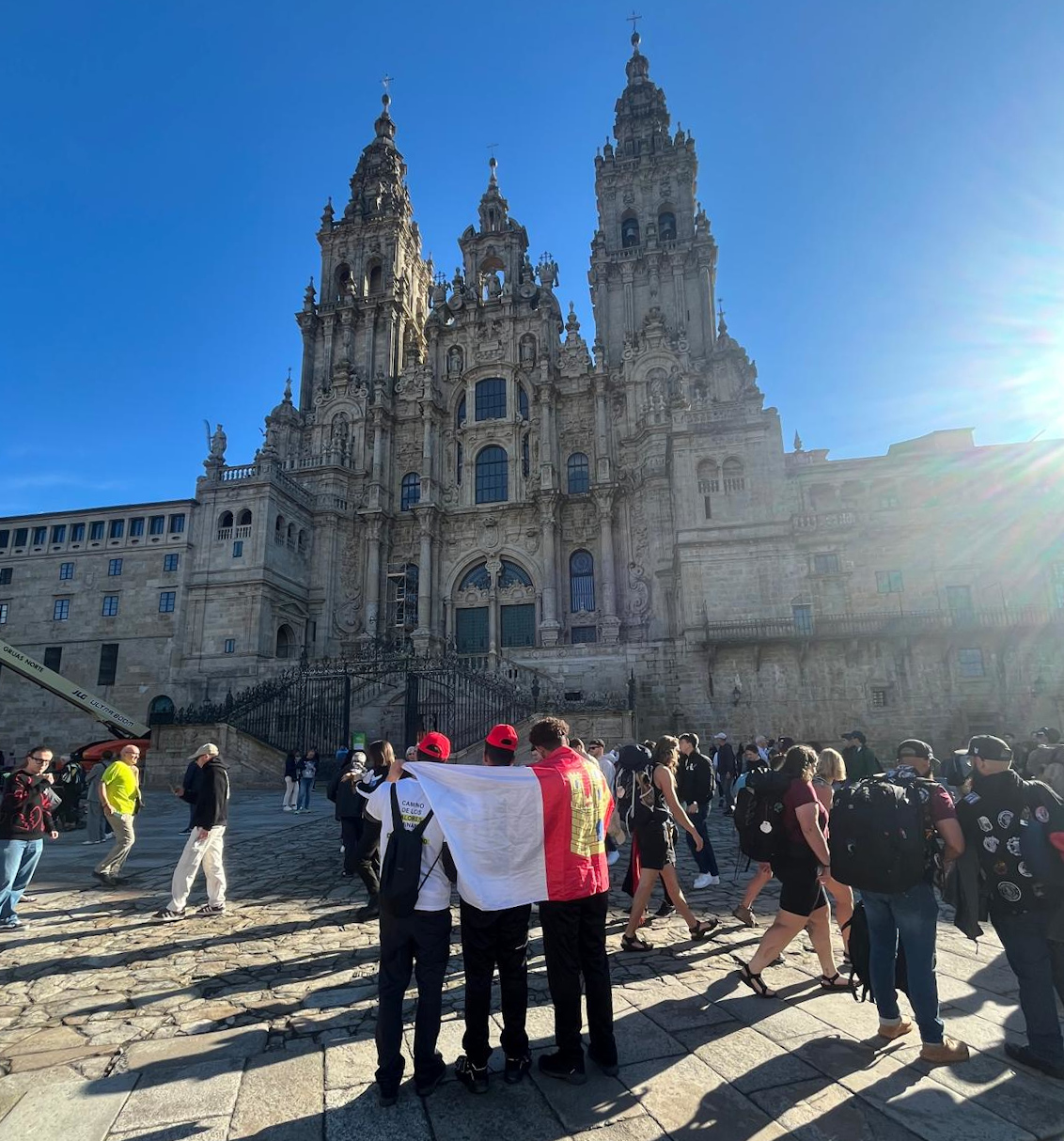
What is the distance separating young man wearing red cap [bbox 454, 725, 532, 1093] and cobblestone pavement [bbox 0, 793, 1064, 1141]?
0.15m

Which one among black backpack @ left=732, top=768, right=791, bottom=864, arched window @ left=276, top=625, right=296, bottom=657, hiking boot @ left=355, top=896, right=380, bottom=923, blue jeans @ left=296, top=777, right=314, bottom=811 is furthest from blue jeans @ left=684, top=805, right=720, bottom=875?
arched window @ left=276, top=625, right=296, bottom=657

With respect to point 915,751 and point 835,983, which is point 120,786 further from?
point 915,751

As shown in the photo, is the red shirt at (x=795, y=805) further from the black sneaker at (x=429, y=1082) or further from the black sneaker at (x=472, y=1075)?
the black sneaker at (x=429, y=1082)

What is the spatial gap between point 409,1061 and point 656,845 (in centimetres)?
291

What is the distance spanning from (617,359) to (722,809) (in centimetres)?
2603

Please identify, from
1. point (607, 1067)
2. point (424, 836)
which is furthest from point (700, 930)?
point (424, 836)

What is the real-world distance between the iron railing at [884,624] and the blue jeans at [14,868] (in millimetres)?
21210

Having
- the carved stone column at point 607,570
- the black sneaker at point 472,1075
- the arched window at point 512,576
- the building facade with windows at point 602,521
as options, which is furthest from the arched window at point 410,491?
the black sneaker at point 472,1075

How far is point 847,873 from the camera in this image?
164 inches

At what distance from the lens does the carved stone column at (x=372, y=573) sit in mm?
34281

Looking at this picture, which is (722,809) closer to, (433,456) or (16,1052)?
(16,1052)

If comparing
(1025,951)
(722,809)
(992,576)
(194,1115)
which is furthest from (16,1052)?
(992,576)

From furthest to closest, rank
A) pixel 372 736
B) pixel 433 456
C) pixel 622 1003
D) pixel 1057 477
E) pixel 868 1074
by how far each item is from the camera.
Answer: pixel 433 456, pixel 1057 477, pixel 372 736, pixel 622 1003, pixel 868 1074

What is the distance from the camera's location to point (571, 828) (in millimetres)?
3939
